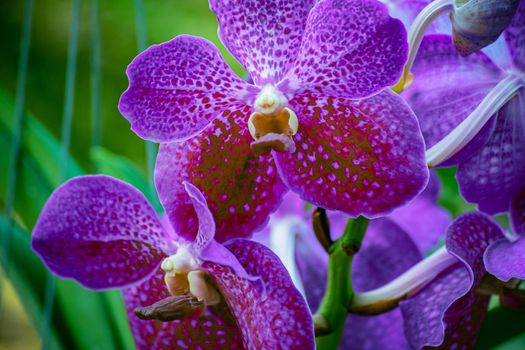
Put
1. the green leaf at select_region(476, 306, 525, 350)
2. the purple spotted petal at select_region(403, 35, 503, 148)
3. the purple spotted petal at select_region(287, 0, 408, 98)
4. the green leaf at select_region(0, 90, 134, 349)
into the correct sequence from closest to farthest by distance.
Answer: the purple spotted petal at select_region(287, 0, 408, 98) → the purple spotted petal at select_region(403, 35, 503, 148) → the green leaf at select_region(476, 306, 525, 350) → the green leaf at select_region(0, 90, 134, 349)

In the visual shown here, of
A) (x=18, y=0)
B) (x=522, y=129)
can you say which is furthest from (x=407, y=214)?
(x=18, y=0)

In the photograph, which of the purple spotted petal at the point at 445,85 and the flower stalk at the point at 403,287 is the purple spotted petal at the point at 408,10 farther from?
the flower stalk at the point at 403,287

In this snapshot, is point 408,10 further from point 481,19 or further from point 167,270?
point 167,270

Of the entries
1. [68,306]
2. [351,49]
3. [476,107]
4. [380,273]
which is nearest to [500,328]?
[380,273]

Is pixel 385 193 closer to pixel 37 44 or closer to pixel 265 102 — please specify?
pixel 265 102

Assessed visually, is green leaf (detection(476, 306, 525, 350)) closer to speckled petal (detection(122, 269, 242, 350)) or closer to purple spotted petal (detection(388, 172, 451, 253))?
purple spotted petal (detection(388, 172, 451, 253))

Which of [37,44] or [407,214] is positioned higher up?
[37,44]

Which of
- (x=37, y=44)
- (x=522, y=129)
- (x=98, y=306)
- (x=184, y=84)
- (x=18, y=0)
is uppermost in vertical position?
(x=18, y=0)

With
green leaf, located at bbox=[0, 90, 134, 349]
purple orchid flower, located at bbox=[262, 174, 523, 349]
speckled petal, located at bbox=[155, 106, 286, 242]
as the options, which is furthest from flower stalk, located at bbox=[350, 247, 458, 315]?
green leaf, located at bbox=[0, 90, 134, 349]
